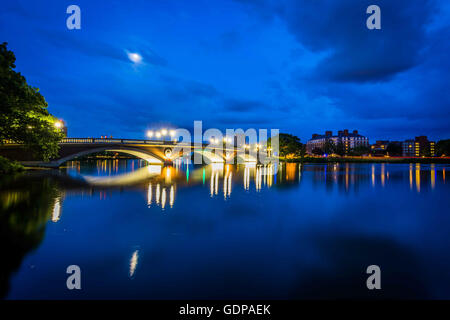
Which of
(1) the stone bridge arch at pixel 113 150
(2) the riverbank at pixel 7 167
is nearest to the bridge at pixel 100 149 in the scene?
(1) the stone bridge arch at pixel 113 150

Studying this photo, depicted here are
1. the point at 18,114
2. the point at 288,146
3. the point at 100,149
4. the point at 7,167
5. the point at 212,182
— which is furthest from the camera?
the point at 288,146

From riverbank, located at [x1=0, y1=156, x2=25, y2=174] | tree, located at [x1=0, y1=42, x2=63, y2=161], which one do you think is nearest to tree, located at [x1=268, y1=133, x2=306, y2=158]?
riverbank, located at [x1=0, y1=156, x2=25, y2=174]

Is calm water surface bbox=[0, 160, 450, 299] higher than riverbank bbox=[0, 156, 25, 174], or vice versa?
riverbank bbox=[0, 156, 25, 174]

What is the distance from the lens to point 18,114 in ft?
62.4

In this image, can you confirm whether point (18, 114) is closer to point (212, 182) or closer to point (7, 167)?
point (7, 167)

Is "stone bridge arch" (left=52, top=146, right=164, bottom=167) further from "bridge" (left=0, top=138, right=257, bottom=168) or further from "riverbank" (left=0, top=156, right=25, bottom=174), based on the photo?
"riverbank" (left=0, top=156, right=25, bottom=174)

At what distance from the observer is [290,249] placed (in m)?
7.94

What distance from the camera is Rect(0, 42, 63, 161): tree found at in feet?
53.6

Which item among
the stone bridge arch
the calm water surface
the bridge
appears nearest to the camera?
the calm water surface

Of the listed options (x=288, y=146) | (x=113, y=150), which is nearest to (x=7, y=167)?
(x=113, y=150)

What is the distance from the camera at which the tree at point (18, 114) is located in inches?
643

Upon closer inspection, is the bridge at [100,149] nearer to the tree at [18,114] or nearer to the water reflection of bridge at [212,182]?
the water reflection of bridge at [212,182]
